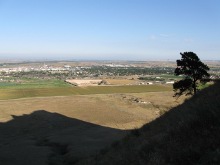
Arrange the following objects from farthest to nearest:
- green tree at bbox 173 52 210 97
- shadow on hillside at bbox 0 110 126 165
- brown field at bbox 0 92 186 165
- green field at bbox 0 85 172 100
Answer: green field at bbox 0 85 172 100, green tree at bbox 173 52 210 97, brown field at bbox 0 92 186 165, shadow on hillside at bbox 0 110 126 165

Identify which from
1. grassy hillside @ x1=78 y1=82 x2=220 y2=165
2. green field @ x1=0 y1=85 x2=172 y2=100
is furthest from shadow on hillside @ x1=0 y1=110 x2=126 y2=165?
green field @ x1=0 y1=85 x2=172 y2=100

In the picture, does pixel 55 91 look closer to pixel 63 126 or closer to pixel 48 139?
pixel 63 126

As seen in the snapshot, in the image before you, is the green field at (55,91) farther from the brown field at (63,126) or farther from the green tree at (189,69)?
the green tree at (189,69)

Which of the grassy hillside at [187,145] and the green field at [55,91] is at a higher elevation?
the grassy hillside at [187,145]

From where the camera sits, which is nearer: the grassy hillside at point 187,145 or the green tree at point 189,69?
the grassy hillside at point 187,145

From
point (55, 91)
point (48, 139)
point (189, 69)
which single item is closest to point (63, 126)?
point (48, 139)

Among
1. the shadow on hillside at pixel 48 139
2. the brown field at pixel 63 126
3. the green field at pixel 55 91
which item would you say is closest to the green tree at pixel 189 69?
the brown field at pixel 63 126

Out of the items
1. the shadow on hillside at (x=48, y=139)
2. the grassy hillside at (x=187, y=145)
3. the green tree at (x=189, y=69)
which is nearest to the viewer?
the grassy hillside at (x=187, y=145)

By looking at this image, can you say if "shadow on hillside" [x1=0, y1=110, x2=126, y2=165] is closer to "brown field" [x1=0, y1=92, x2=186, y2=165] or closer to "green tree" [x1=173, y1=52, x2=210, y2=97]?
"brown field" [x1=0, y1=92, x2=186, y2=165]
